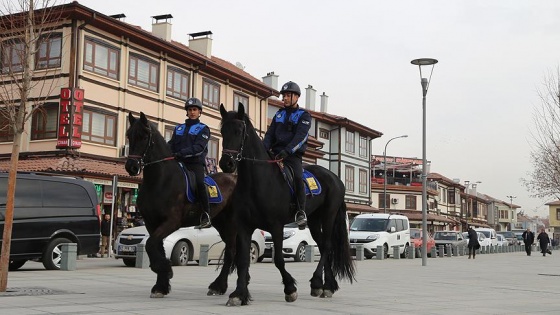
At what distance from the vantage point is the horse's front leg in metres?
8.88

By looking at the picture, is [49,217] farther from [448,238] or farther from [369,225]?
[448,238]

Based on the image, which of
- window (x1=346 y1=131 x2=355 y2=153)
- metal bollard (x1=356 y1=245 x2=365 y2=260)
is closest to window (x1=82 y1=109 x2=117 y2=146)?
metal bollard (x1=356 y1=245 x2=365 y2=260)

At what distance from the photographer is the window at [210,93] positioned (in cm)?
4075

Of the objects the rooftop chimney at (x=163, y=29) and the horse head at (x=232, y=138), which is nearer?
the horse head at (x=232, y=138)

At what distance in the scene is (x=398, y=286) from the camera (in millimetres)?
13906

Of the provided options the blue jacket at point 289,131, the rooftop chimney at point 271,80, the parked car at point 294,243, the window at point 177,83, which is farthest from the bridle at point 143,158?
the rooftop chimney at point 271,80

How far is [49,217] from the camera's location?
57.2 feet

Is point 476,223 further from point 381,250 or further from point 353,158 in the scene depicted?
point 381,250

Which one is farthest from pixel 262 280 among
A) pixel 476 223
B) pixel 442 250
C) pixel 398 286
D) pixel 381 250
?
pixel 476 223

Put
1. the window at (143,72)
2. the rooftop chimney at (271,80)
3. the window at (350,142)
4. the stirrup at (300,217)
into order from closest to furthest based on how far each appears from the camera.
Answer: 1. the stirrup at (300,217)
2. the window at (143,72)
3. the rooftop chimney at (271,80)
4. the window at (350,142)

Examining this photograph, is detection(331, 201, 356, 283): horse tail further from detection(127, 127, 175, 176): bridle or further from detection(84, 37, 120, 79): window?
detection(84, 37, 120, 79): window

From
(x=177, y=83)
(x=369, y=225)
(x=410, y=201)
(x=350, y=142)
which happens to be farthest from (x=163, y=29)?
(x=410, y=201)

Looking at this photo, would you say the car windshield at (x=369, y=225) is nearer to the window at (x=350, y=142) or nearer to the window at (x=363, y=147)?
the window at (x=350, y=142)

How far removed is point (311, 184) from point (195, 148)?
1.87m
